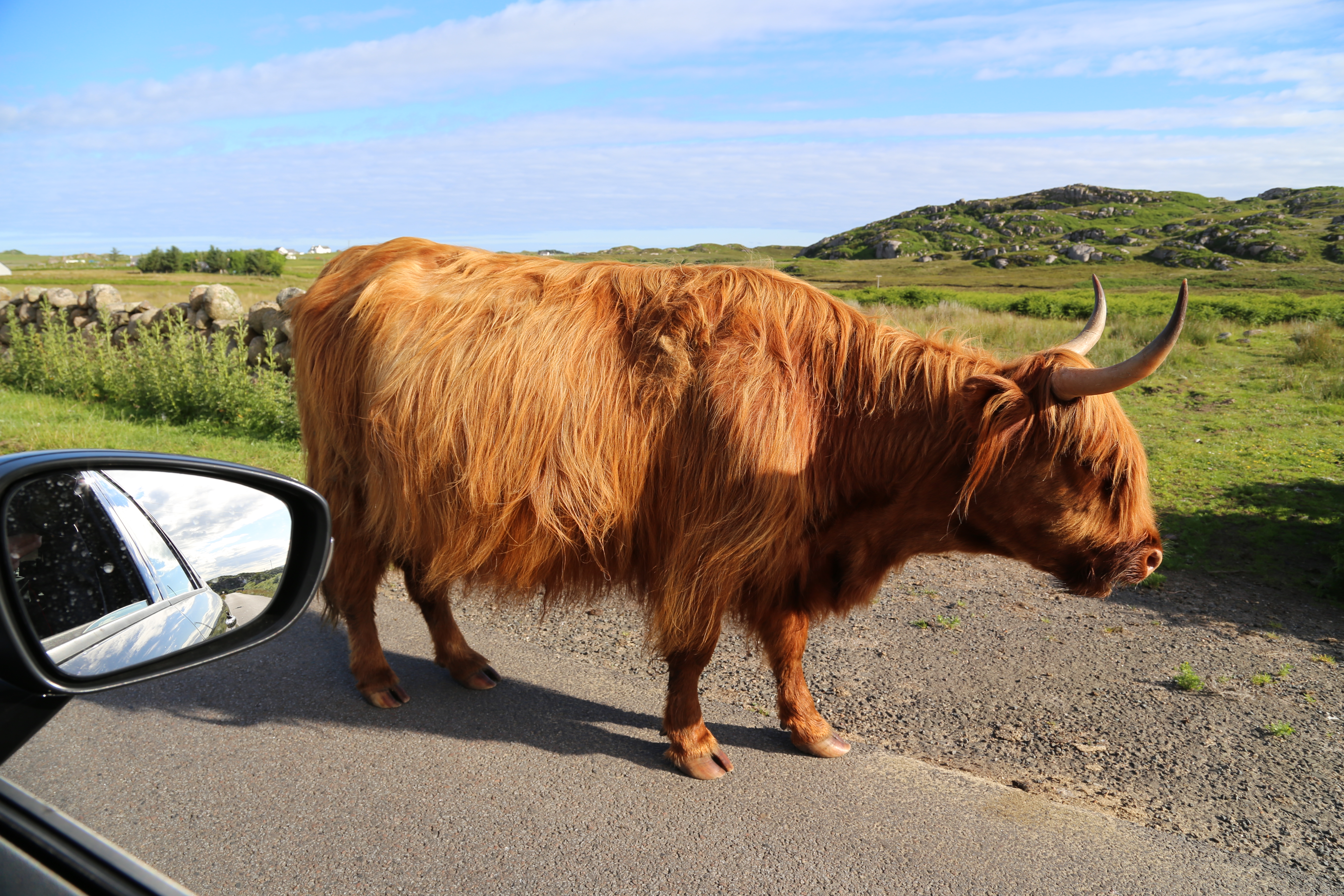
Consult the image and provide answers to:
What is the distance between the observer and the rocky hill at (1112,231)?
226 feet

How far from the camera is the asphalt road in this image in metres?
2.52

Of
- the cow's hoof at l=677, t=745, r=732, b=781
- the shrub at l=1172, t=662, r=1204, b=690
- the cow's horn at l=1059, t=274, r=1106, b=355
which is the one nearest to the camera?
the cow's hoof at l=677, t=745, r=732, b=781

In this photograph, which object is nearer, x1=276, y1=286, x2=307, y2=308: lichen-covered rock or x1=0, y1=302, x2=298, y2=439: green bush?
x1=0, y1=302, x2=298, y2=439: green bush

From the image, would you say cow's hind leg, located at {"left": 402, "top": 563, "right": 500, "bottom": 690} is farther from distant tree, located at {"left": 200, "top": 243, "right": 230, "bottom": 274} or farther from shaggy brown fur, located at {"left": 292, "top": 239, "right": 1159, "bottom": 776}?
distant tree, located at {"left": 200, "top": 243, "right": 230, "bottom": 274}

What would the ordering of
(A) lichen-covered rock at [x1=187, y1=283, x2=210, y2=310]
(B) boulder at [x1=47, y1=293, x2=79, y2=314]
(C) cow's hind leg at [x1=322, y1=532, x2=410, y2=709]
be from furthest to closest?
(B) boulder at [x1=47, y1=293, x2=79, y2=314] → (A) lichen-covered rock at [x1=187, y1=283, x2=210, y2=310] → (C) cow's hind leg at [x1=322, y1=532, x2=410, y2=709]

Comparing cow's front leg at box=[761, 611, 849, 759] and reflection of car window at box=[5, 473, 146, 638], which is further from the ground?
reflection of car window at box=[5, 473, 146, 638]

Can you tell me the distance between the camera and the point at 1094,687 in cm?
387

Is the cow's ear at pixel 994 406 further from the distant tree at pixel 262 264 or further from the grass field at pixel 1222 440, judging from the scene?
the distant tree at pixel 262 264

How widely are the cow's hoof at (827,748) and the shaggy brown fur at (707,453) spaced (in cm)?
1

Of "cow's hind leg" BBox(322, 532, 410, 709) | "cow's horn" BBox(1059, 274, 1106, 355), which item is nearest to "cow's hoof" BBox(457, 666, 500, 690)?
"cow's hind leg" BBox(322, 532, 410, 709)

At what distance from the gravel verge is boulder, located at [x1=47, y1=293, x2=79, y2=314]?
42.9 ft

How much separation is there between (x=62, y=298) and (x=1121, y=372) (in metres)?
17.1

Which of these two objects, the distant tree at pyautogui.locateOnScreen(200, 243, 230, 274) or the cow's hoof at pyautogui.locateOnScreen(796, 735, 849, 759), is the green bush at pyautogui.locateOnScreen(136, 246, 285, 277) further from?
the cow's hoof at pyautogui.locateOnScreen(796, 735, 849, 759)

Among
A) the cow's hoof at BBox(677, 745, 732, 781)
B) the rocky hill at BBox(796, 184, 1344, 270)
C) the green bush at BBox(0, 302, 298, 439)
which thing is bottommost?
the cow's hoof at BBox(677, 745, 732, 781)
